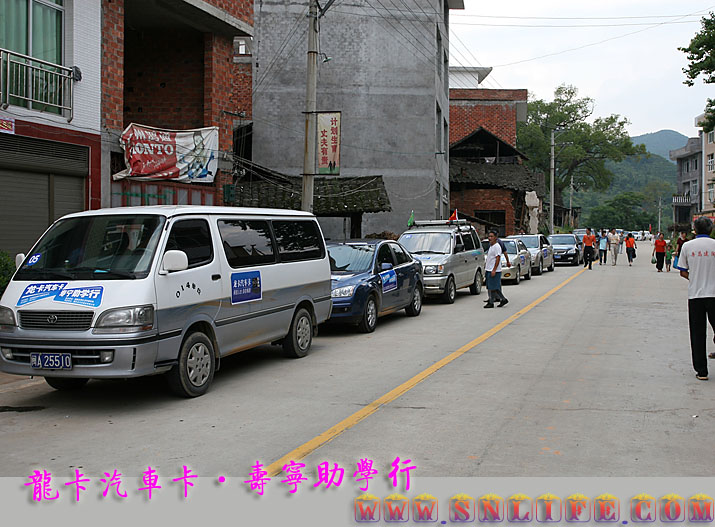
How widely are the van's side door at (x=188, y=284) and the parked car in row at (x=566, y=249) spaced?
2919 centimetres

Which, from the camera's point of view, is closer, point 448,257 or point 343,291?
point 343,291

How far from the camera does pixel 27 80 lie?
13.7 metres

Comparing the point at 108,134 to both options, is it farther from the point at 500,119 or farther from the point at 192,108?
the point at 500,119

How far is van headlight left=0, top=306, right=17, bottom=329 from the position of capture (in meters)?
7.40

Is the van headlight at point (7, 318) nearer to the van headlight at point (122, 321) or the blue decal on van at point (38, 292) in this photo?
the blue decal on van at point (38, 292)

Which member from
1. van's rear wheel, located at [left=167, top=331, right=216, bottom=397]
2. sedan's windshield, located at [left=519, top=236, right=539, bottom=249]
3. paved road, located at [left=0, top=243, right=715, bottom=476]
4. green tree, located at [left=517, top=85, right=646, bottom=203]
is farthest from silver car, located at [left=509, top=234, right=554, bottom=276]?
green tree, located at [left=517, top=85, right=646, bottom=203]

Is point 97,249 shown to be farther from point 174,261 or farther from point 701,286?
point 701,286

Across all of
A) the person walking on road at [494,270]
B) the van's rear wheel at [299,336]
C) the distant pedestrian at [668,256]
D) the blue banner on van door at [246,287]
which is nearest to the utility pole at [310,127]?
the person walking on road at [494,270]

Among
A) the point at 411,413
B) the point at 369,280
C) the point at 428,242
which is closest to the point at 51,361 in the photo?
the point at 411,413

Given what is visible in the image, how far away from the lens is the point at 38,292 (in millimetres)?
7398

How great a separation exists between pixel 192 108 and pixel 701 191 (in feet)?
258

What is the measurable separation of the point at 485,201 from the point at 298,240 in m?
38.6

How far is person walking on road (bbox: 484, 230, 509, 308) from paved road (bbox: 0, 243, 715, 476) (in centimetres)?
432

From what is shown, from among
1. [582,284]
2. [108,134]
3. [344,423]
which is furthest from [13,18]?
[582,284]
